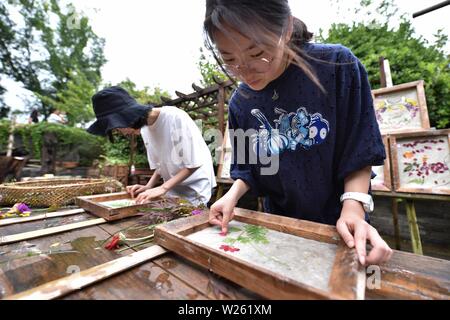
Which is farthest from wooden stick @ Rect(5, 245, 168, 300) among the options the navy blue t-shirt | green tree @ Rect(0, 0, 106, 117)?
green tree @ Rect(0, 0, 106, 117)

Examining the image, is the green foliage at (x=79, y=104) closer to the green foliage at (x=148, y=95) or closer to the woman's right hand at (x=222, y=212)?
the green foliage at (x=148, y=95)

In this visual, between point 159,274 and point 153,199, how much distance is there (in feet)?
3.74

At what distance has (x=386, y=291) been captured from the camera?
23.7 inches

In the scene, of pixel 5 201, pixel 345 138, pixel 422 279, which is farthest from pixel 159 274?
pixel 5 201

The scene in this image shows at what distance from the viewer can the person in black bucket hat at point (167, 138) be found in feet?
6.56

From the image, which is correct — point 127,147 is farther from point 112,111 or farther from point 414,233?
point 414,233

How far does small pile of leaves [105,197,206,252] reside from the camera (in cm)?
99

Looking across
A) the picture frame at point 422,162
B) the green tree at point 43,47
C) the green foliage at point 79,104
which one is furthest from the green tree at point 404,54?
the green tree at point 43,47

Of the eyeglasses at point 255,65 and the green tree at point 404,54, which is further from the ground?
Result: the green tree at point 404,54

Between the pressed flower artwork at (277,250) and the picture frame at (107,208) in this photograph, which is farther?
the picture frame at (107,208)

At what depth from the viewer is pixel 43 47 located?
17.4 m

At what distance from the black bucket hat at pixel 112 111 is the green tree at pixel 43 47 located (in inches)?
684

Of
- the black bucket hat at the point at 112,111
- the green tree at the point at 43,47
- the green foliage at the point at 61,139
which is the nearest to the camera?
the black bucket hat at the point at 112,111

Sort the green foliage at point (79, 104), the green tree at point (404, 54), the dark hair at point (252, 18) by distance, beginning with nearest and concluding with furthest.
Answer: the dark hair at point (252, 18) < the green tree at point (404, 54) < the green foliage at point (79, 104)
